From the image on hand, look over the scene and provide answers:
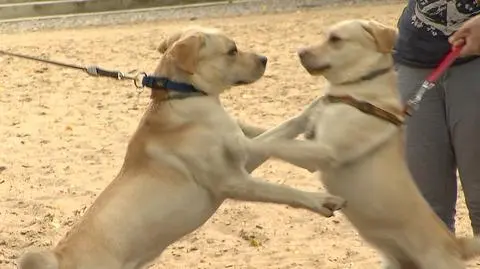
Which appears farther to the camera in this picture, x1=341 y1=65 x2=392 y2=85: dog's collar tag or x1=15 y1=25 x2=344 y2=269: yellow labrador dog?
x1=341 y1=65 x2=392 y2=85: dog's collar tag

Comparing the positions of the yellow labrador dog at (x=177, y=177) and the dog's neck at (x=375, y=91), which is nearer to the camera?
the yellow labrador dog at (x=177, y=177)

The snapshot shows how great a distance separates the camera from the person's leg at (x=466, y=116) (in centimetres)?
402

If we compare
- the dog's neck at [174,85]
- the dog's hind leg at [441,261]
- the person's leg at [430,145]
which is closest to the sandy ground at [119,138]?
the person's leg at [430,145]

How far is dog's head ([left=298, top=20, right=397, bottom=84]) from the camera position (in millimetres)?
3887

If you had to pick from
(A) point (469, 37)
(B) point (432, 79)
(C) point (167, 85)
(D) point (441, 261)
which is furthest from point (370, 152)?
(C) point (167, 85)

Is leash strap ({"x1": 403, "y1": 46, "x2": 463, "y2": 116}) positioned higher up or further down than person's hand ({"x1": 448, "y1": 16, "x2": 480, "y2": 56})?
further down

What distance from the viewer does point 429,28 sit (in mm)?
4094

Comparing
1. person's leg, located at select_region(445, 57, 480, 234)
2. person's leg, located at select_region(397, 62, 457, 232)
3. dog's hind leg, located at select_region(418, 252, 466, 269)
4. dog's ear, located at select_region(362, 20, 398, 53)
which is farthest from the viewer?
person's leg, located at select_region(397, 62, 457, 232)

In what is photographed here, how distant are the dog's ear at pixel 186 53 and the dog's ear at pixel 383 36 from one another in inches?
29.8

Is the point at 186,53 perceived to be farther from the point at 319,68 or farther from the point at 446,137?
the point at 446,137

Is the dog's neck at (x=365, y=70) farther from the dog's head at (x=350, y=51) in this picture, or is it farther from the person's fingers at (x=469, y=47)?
the person's fingers at (x=469, y=47)

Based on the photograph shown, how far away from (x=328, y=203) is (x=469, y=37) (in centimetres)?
93

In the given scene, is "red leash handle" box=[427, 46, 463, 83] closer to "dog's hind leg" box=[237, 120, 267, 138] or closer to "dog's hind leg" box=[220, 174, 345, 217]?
"dog's hind leg" box=[220, 174, 345, 217]

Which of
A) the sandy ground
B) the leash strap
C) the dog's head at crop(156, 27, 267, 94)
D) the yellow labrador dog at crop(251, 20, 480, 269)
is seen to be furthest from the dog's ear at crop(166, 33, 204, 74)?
the sandy ground
